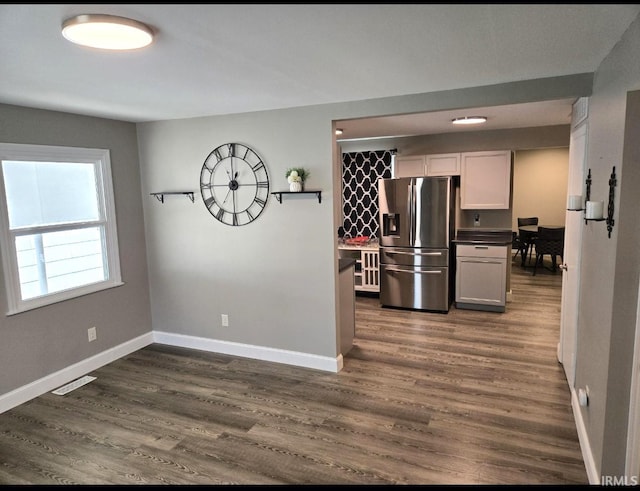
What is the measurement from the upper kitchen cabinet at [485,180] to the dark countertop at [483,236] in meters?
0.41

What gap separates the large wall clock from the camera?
3.76m

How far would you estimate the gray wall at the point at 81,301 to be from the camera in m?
3.18

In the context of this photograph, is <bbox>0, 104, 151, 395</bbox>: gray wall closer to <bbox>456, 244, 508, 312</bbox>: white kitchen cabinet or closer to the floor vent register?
the floor vent register

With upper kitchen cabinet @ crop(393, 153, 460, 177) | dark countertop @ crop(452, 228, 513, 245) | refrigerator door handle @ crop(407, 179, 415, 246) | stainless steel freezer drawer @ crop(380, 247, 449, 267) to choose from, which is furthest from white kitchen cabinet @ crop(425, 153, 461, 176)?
stainless steel freezer drawer @ crop(380, 247, 449, 267)

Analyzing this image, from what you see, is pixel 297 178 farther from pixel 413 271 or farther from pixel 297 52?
pixel 413 271

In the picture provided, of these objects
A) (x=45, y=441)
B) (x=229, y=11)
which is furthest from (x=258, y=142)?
(x=45, y=441)

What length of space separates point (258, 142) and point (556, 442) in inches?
127

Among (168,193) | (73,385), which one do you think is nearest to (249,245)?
(168,193)

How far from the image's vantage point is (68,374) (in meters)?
3.59

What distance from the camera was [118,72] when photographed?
234 cm

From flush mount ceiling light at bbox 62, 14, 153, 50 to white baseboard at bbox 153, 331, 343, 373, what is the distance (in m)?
2.85

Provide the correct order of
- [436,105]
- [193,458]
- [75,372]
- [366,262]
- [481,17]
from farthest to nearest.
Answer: [366,262], [75,372], [436,105], [193,458], [481,17]

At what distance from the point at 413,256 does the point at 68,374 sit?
4.02 m
